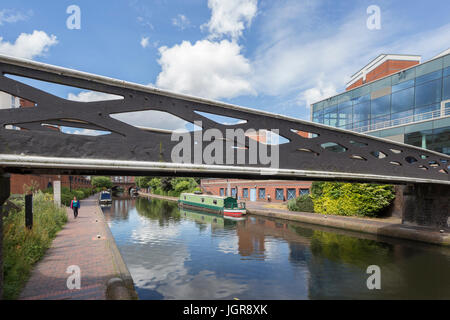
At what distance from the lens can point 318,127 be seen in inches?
305

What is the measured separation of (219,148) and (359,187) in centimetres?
1664

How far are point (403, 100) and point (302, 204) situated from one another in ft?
43.1

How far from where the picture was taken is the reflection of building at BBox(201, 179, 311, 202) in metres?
29.8

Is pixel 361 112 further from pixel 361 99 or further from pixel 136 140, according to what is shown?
pixel 136 140

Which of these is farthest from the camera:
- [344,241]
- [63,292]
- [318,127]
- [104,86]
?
[344,241]

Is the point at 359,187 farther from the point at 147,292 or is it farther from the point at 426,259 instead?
the point at 147,292

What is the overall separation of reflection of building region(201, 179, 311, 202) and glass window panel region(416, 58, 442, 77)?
45.8 ft

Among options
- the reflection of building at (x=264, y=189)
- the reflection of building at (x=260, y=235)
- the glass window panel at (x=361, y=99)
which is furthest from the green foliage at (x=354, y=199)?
the glass window panel at (x=361, y=99)

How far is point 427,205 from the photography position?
14539 mm

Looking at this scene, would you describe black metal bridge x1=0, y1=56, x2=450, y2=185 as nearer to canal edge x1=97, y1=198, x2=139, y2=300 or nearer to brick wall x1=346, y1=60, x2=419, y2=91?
canal edge x1=97, y1=198, x2=139, y2=300

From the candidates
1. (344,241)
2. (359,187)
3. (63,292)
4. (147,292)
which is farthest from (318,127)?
(359,187)

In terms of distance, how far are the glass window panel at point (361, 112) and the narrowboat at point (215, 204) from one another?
15.5 meters

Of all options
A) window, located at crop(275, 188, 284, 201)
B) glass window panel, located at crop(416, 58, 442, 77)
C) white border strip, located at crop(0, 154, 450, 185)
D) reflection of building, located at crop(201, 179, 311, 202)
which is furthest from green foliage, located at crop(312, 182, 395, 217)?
white border strip, located at crop(0, 154, 450, 185)
